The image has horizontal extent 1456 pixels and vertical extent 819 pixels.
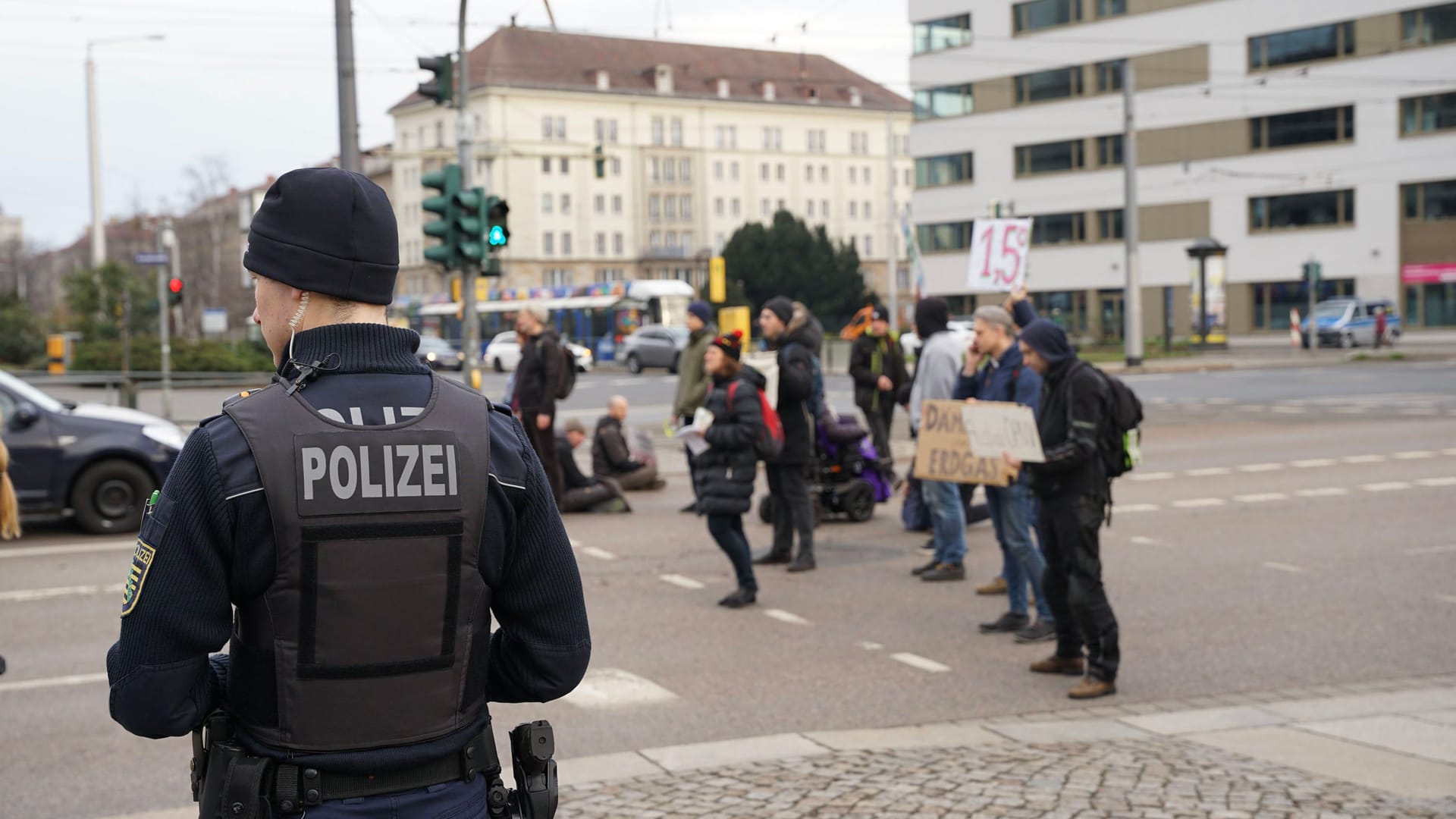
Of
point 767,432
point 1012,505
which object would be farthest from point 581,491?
point 1012,505

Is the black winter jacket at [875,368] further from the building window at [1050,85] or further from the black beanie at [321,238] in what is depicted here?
the building window at [1050,85]

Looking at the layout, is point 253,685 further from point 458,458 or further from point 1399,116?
point 1399,116

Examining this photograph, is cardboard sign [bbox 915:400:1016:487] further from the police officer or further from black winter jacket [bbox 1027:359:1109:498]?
the police officer

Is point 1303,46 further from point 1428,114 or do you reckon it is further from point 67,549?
point 67,549

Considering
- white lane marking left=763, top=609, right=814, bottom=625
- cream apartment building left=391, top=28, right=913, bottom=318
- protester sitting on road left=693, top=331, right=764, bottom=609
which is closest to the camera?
white lane marking left=763, top=609, right=814, bottom=625

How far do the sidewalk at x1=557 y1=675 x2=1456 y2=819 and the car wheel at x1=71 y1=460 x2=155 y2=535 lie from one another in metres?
8.46

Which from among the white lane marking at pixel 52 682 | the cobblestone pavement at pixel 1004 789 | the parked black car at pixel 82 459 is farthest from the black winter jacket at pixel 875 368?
the cobblestone pavement at pixel 1004 789

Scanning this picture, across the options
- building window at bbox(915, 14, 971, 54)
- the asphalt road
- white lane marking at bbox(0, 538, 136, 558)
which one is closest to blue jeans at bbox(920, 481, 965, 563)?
the asphalt road

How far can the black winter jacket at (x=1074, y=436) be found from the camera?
7.19m

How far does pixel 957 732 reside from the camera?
6.43 metres

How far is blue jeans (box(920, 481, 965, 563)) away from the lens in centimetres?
1034

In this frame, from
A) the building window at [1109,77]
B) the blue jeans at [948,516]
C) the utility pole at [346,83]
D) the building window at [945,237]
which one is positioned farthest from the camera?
the building window at [945,237]

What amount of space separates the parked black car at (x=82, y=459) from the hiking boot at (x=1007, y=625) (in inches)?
296

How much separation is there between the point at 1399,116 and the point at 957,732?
2359 inches
